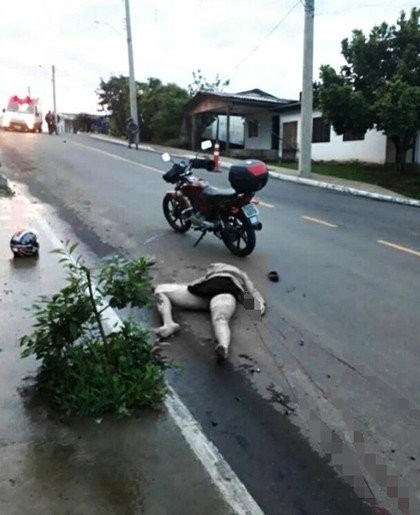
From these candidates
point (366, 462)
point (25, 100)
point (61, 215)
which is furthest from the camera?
point (25, 100)

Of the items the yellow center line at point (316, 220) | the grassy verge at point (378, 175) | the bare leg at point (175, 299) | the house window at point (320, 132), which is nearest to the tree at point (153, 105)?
the house window at point (320, 132)

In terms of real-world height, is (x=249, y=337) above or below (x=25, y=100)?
below

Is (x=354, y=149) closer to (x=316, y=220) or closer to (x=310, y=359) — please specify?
(x=316, y=220)

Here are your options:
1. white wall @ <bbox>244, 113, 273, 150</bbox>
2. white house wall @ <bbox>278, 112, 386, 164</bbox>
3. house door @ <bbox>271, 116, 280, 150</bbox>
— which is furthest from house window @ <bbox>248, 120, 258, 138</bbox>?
white house wall @ <bbox>278, 112, 386, 164</bbox>

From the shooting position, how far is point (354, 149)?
2503cm

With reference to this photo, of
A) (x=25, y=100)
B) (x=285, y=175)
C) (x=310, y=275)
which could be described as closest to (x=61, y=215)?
(x=310, y=275)

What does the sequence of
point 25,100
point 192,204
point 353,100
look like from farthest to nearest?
point 25,100 → point 353,100 → point 192,204

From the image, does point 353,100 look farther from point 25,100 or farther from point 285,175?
point 25,100

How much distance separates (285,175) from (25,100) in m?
28.9

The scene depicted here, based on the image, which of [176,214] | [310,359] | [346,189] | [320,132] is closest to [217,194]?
[176,214]

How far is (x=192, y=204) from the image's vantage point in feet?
29.5

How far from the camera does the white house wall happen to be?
23.6m

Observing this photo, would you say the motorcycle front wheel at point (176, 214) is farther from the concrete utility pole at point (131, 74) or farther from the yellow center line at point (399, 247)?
the concrete utility pole at point (131, 74)

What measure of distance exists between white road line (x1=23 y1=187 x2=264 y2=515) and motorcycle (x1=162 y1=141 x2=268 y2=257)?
13.8 feet
